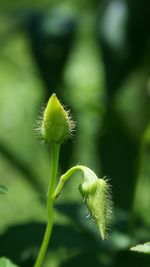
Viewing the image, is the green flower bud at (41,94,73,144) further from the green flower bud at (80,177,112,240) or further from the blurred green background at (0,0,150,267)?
the blurred green background at (0,0,150,267)

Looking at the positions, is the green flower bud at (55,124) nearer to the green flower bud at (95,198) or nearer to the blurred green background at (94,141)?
the green flower bud at (95,198)

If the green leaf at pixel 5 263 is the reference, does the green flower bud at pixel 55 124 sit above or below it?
above

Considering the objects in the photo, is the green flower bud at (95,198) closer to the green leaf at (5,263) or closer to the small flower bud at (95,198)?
the small flower bud at (95,198)

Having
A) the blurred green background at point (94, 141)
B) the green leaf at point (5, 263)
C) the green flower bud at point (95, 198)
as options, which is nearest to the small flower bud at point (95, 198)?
the green flower bud at point (95, 198)

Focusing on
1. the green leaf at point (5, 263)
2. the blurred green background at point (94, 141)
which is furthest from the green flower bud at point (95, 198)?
the blurred green background at point (94, 141)

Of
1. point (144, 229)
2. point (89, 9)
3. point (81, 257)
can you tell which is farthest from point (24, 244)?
point (89, 9)

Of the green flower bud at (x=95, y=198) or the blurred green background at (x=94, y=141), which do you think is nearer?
the green flower bud at (x=95, y=198)
